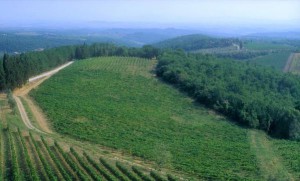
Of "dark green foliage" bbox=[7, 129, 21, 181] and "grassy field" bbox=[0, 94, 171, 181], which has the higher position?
"dark green foliage" bbox=[7, 129, 21, 181]

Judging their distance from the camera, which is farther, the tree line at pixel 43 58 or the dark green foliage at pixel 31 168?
the tree line at pixel 43 58

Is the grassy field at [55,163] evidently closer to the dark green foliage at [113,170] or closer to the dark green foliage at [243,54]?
the dark green foliage at [113,170]

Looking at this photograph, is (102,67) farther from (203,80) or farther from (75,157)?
(75,157)

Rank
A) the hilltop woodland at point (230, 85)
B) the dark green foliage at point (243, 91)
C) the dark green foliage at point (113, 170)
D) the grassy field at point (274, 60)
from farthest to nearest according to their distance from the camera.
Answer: the grassy field at point (274, 60) → the hilltop woodland at point (230, 85) → the dark green foliage at point (243, 91) → the dark green foliage at point (113, 170)

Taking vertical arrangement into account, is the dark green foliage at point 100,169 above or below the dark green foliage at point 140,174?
above

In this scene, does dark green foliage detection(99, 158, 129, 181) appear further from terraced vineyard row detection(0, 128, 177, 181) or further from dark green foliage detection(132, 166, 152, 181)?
dark green foliage detection(132, 166, 152, 181)

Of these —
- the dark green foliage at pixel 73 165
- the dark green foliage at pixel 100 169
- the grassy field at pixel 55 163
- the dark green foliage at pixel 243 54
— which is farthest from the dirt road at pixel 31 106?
the dark green foliage at pixel 243 54

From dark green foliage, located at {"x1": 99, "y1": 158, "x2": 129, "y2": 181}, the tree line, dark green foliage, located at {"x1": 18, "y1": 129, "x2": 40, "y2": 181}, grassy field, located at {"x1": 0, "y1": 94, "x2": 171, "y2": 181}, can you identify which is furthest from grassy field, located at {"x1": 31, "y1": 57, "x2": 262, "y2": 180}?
dark green foliage, located at {"x1": 18, "y1": 129, "x2": 40, "y2": 181}
